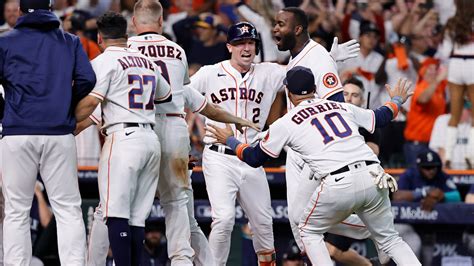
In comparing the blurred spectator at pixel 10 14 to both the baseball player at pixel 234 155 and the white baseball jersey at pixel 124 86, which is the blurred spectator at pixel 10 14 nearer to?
the baseball player at pixel 234 155

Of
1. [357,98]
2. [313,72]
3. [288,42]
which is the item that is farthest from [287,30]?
[357,98]

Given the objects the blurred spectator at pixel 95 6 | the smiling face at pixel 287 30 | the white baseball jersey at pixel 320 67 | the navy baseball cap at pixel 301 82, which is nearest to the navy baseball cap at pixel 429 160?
the white baseball jersey at pixel 320 67

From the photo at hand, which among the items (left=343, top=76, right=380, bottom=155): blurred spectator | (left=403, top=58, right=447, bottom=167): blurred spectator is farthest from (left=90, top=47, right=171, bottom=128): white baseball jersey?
(left=403, top=58, right=447, bottom=167): blurred spectator

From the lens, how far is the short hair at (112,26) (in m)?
8.50

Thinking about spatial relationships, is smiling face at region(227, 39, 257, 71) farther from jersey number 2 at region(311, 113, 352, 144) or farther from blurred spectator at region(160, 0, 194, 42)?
blurred spectator at region(160, 0, 194, 42)

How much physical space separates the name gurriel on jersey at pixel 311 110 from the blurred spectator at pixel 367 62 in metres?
5.09

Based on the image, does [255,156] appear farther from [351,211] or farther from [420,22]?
[420,22]

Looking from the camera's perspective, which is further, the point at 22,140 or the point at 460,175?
the point at 460,175

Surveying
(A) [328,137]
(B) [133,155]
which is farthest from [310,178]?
(B) [133,155]

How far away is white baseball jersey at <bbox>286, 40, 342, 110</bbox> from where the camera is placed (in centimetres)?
939

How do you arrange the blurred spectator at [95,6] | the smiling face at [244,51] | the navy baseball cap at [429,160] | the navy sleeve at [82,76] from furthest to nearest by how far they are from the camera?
the blurred spectator at [95,6] → the navy baseball cap at [429,160] → the smiling face at [244,51] → the navy sleeve at [82,76]

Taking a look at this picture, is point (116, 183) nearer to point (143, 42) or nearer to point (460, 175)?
point (143, 42)

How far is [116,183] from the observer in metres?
8.37

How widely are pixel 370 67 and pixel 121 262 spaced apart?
635 cm
